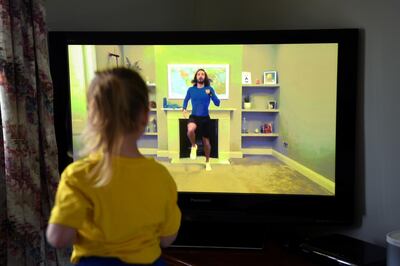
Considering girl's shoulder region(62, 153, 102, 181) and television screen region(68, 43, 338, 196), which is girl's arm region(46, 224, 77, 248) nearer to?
girl's shoulder region(62, 153, 102, 181)

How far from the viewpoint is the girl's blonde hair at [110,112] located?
3.27 feet

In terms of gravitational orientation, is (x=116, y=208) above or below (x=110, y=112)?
below

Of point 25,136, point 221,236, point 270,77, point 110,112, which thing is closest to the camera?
point 110,112

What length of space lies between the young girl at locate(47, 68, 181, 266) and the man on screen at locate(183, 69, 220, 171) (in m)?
0.97

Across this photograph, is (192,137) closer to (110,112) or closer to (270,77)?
(270,77)

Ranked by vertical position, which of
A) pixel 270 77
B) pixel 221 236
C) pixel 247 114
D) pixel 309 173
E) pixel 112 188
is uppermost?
pixel 270 77

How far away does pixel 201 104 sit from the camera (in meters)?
2.08

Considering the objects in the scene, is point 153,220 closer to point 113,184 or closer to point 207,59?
point 113,184

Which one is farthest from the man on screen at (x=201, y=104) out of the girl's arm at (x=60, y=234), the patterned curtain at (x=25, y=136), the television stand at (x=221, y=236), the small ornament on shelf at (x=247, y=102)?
the girl's arm at (x=60, y=234)

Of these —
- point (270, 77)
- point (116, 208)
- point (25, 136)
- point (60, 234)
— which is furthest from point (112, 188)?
point (270, 77)

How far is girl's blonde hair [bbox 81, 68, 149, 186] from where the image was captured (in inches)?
39.2

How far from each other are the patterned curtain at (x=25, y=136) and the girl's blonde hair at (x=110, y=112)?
102 centimetres

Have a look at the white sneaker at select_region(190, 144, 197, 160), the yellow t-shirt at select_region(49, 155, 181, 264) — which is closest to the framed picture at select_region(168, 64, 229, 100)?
the white sneaker at select_region(190, 144, 197, 160)

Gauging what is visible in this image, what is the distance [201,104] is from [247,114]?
21 cm
